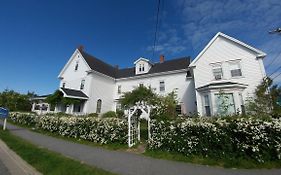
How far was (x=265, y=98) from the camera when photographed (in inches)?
498

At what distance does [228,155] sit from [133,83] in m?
20.2

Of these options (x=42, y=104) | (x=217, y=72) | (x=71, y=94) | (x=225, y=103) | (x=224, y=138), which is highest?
Answer: (x=217, y=72)

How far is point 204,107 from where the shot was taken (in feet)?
51.2

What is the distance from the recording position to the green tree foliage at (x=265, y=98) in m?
12.1

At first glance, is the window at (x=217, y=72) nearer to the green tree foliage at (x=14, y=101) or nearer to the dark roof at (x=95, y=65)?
the dark roof at (x=95, y=65)

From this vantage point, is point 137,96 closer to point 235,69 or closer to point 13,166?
point 235,69

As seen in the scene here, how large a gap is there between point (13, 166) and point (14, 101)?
3562 cm

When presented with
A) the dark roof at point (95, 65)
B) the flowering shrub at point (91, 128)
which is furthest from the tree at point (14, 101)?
the flowering shrub at point (91, 128)

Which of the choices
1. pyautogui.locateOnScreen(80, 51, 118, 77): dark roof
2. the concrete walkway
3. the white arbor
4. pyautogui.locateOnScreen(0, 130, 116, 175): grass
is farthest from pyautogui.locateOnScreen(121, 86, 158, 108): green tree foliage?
pyautogui.locateOnScreen(0, 130, 116, 175): grass

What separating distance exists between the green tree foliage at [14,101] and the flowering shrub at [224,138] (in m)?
37.9

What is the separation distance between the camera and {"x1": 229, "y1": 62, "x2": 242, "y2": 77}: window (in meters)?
15.4

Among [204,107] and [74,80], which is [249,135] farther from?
[74,80]

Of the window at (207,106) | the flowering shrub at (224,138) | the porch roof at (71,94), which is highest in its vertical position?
the porch roof at (71,94)

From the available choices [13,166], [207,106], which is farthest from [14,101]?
[207,106]
